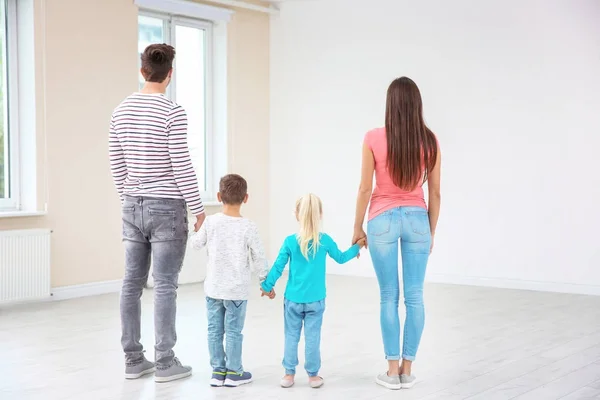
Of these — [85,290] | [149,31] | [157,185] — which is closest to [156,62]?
[157,185]

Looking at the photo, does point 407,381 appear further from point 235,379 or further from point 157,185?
point 157,185

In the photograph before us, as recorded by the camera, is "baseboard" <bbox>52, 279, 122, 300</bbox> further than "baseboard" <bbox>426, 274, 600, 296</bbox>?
No

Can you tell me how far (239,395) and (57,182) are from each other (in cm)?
339

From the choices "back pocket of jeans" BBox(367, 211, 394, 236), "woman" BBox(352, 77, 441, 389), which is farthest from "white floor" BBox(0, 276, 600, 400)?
"back pocket of jeans" BBox(367, 211, 394, 236)

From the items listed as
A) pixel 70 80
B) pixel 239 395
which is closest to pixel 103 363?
pixel 239 395

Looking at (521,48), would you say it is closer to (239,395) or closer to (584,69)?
(584,69)

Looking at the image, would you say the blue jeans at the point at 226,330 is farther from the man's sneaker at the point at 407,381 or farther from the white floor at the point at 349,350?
the man's sneaker at the point at 407,381

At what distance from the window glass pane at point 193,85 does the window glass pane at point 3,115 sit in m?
1.84

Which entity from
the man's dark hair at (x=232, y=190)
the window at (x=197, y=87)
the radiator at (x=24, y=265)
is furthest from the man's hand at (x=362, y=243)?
the window at (x=197, y=87)

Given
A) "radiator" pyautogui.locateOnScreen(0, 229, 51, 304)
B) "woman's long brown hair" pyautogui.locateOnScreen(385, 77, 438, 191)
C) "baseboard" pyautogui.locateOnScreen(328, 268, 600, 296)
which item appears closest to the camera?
"woman's long brown hair" pyautogui.locateOnScreen(385, 77, 438, 191)

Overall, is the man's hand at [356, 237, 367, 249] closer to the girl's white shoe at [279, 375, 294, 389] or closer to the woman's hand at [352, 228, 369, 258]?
the woman's hand at [352, 228, 369, 258]

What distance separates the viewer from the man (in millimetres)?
3562

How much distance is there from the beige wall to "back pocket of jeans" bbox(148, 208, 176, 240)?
2.84 meters

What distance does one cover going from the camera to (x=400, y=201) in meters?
3.55
